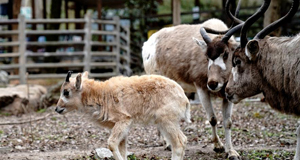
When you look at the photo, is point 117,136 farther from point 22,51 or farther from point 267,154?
point 22,51

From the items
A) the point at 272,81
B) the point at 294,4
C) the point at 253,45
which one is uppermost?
the point at 294,4

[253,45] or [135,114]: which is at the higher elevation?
[253,45]

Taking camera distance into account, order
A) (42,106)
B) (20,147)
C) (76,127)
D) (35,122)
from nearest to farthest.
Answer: (20,147)
(76,127)
(35,122)
(42,106)

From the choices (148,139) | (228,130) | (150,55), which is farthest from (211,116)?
(150,55)

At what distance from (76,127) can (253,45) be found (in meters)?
5.24

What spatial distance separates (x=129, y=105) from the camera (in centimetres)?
564

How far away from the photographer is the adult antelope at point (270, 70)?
5199 mm

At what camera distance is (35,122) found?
407 inches

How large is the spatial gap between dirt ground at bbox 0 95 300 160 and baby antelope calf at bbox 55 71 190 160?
906mm

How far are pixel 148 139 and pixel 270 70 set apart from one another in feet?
11.3

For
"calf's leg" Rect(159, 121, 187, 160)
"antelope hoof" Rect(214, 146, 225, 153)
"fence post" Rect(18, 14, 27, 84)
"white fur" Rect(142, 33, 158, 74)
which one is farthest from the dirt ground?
"fence post" Rect(18, 14, 27, 84)

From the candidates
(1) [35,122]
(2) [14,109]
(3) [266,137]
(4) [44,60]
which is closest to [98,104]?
(3) [266,137]

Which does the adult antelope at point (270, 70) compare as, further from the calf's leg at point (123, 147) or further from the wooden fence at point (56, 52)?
the wooden fence at point (56, 52)

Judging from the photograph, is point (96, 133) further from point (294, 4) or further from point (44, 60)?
point (44, 60)
